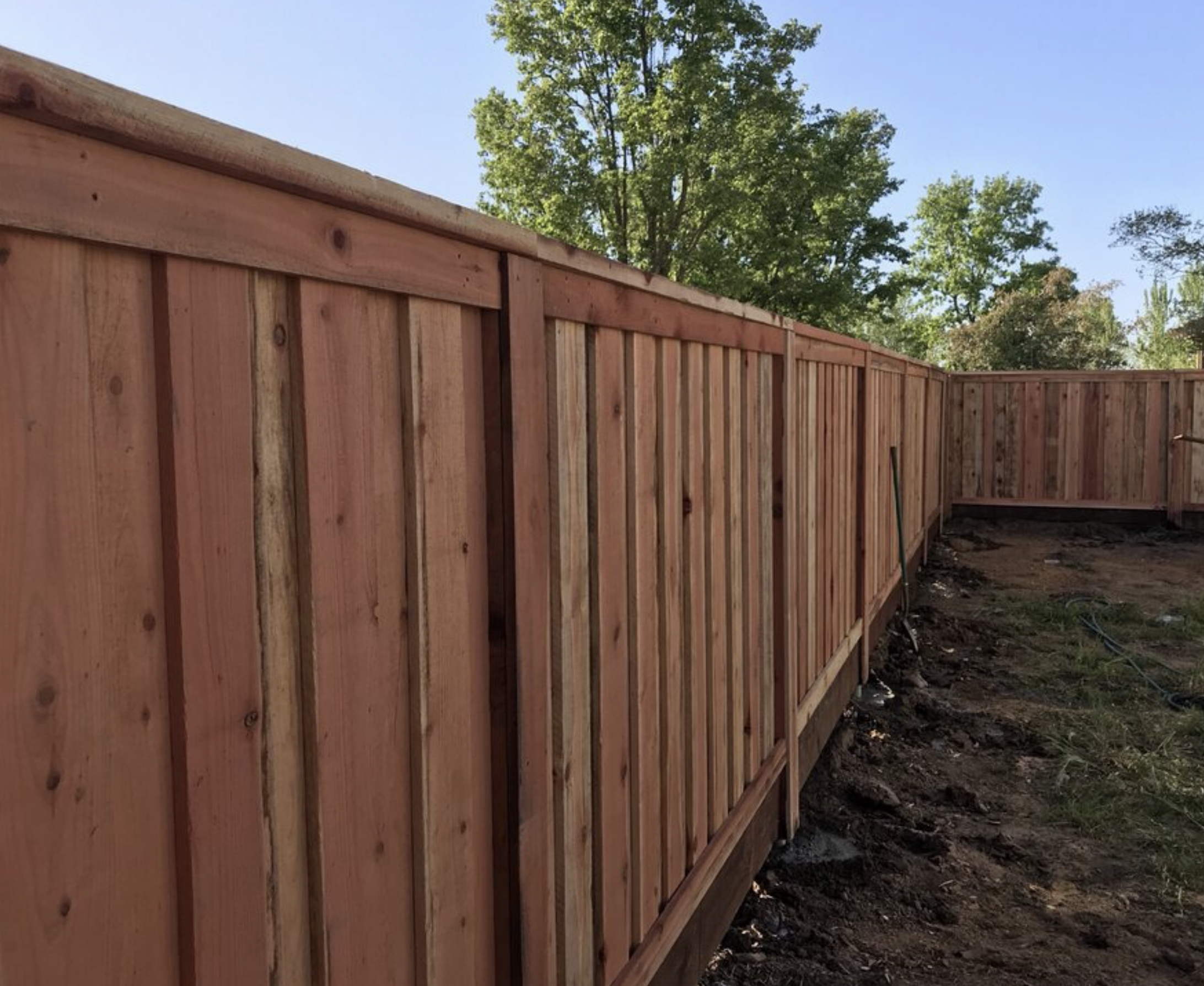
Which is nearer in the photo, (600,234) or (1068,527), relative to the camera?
(1068,527)

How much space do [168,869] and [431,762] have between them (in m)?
0.50

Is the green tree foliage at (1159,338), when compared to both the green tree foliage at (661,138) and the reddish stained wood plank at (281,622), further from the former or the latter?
the reddish stained wood plank at (281,622)

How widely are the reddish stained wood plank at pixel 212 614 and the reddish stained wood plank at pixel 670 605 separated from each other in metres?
1.50

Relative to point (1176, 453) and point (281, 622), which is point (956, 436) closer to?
point (1176, 453)

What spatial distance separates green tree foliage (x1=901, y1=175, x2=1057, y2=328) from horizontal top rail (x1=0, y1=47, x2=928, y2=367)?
42.9 meters

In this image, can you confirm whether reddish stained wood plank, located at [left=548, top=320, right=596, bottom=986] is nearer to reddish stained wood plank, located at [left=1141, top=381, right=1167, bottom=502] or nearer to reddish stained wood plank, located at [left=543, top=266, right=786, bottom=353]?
reddish stained wood plank, located at [left=543, top=266, right=786, bottom=353]

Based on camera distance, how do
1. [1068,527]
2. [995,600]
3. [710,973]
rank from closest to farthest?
1. [710,973]
2. [995,600]
3. [1068,527]

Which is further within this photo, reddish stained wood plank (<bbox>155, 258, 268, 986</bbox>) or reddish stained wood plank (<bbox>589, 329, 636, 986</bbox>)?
reddish stained wood plank (<bbox>589, 329, 636, 986</bbox>)

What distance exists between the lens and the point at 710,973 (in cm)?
290

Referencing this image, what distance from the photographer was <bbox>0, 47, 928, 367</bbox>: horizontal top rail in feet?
2.74

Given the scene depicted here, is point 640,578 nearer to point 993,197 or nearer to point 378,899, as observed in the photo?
point 378,899

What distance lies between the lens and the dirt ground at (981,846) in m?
3.05

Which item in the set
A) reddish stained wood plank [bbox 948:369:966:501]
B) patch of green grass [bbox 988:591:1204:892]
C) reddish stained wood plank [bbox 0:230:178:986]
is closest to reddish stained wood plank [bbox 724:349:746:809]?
patch of green grass [bbox 988:591:1204:892]

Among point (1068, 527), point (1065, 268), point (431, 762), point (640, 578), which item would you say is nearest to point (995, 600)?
point (1068, 527)
